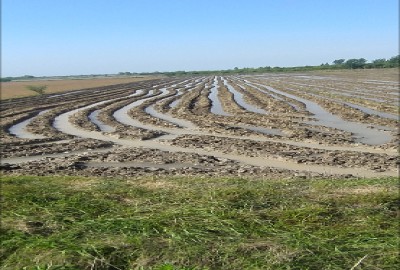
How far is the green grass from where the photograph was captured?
3.84m

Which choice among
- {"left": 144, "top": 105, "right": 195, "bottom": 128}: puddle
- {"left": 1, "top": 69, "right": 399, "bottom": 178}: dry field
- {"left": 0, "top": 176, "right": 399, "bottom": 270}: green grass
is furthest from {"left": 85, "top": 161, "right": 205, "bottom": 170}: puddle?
{"left": 144, "top": 105, "right": 195, "bottom": 128}: puddle

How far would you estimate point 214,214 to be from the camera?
513 cm

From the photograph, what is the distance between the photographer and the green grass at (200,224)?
3844 millimetres

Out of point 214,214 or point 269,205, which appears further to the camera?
point 269,205

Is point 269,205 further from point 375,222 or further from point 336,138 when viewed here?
point 336,138

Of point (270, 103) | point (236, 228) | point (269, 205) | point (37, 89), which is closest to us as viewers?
point (236, 228)

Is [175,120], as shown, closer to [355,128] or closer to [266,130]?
[266,130]

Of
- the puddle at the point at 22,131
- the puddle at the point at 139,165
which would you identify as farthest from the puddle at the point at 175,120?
the puddle at the point at 139,165

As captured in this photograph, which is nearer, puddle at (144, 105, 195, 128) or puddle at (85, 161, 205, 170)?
puddle at (85, 161, 205, 170)

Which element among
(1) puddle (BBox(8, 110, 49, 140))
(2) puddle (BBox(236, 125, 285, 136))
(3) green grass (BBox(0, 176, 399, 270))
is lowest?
(2) puddle (BBox(236, 125, 285, 136))

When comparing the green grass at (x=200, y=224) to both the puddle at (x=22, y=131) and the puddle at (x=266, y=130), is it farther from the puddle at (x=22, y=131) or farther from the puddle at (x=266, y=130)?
the puddle at (x=22, y=131)

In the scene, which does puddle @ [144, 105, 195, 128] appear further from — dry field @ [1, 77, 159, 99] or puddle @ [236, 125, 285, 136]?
dry field @ [1, 77, 159, 99]

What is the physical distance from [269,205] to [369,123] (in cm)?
1111

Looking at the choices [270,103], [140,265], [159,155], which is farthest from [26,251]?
[270,103]
